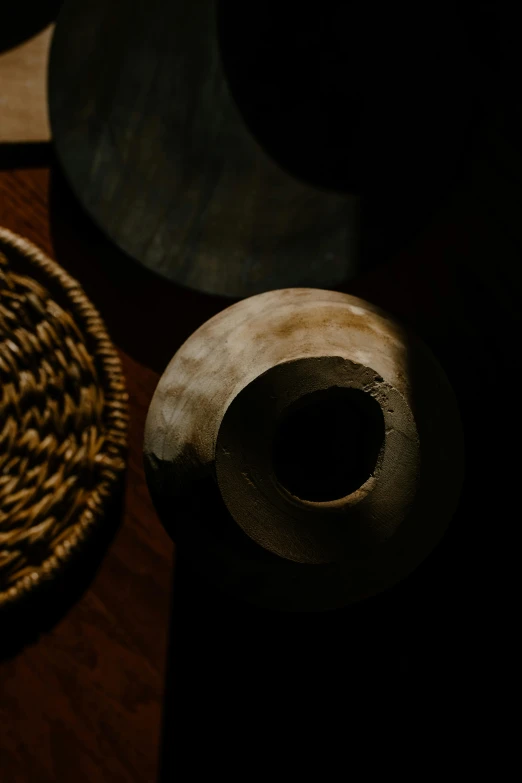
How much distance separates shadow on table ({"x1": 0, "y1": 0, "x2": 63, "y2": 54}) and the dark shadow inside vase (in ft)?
2.18

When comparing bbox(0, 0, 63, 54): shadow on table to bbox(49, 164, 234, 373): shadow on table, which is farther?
bbox(0, 0, 63, 54): shadow on table

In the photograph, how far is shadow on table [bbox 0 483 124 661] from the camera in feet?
2.61

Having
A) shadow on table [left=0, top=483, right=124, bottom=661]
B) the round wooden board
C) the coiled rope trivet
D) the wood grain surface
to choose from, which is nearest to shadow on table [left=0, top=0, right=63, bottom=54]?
the wood grain surface

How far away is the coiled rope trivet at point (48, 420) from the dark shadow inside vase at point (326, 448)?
0.88ft

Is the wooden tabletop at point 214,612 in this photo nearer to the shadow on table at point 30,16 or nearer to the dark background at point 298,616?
the dark background at point 298,616

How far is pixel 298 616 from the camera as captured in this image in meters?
0.78

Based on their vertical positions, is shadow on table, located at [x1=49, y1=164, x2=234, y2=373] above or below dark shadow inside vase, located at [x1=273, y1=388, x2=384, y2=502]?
below

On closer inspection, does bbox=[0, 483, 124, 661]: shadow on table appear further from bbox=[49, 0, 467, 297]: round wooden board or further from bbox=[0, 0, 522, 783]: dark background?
bbox=[49, 0, 467, 297]: round wooden board

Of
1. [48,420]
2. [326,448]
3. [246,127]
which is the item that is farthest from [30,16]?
[326,448]

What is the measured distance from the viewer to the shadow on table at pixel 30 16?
2.95 ft

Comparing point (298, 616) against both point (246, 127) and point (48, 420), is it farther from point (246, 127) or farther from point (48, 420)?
point (246, 127)

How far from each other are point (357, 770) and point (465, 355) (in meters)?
0.48

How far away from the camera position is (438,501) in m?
0.57

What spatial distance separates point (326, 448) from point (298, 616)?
303 mm
